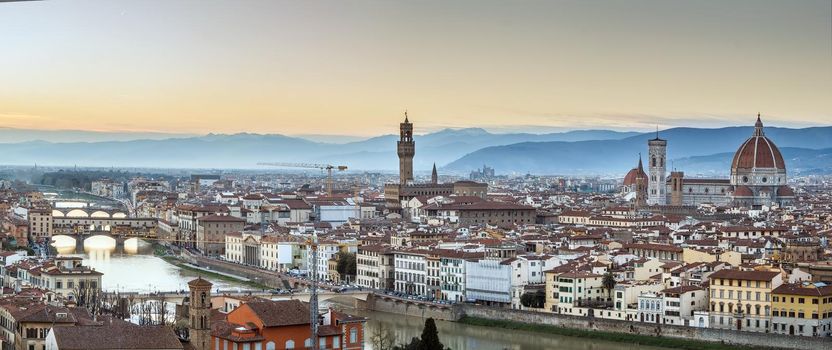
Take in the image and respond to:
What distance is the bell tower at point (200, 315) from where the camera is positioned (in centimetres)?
640

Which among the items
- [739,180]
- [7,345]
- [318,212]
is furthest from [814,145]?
[7,345]

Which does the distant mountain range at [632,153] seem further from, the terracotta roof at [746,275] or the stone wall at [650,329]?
the terracotta roof at [746,275]

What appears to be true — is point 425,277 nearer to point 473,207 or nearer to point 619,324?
point 619,324

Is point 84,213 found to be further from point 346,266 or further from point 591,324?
point 591,324

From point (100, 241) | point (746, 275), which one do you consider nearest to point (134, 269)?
point (100, 241)

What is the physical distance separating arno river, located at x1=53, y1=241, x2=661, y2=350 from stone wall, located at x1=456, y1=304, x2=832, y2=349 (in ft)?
0.67

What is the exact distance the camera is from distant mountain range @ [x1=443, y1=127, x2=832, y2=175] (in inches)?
939

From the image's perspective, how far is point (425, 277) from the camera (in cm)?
1209

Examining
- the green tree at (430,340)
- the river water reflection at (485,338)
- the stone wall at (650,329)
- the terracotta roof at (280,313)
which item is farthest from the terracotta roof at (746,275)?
the terracotta roof at (280,313)

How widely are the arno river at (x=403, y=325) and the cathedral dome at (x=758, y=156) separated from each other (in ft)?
32.7

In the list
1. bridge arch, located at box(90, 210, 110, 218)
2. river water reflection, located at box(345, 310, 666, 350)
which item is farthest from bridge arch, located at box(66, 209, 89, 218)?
river water reflection, located at box(345, 310, 666, 350)

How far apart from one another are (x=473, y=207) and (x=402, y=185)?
4.63m

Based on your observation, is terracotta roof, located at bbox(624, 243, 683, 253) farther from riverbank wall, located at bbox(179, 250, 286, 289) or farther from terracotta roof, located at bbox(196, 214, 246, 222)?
terracotta roof, located at bbox(196, 214, 246, 222)

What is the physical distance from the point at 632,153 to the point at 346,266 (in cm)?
3257
